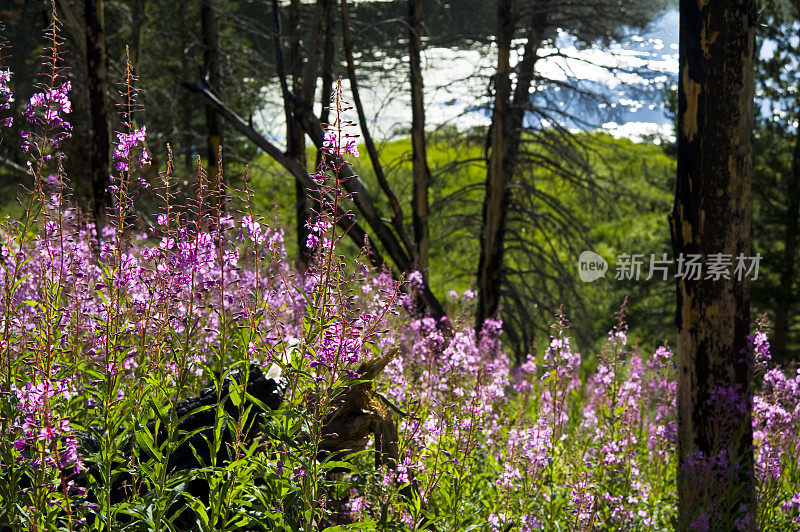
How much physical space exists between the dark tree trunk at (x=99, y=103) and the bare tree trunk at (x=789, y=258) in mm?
10732

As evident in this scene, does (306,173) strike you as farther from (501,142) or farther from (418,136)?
(501,142)

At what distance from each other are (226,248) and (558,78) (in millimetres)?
8033

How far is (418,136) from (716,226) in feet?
16.4

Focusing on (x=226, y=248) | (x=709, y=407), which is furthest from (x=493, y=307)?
(x=226, y=248)

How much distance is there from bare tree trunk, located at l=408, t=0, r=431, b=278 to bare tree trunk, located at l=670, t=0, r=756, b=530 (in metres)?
4.31

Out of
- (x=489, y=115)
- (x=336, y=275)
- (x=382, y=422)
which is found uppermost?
(x=489, y=115)

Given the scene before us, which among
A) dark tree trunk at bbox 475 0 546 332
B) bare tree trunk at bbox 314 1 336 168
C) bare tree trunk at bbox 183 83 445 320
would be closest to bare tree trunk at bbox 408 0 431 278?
bare tree trunk at bbox 183 83 445 320

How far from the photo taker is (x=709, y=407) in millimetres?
5816

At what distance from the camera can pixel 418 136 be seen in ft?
32.7

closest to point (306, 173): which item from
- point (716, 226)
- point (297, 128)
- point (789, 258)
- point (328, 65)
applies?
point (297, 128)

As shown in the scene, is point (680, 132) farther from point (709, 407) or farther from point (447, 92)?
point (447, 92)

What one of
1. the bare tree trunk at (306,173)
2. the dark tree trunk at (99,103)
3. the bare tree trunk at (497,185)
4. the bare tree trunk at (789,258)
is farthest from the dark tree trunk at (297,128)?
the bare tree trunk at (789,258)

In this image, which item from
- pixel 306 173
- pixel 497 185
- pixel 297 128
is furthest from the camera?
pixel 497 185

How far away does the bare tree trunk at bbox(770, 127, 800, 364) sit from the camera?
12.7 meters
